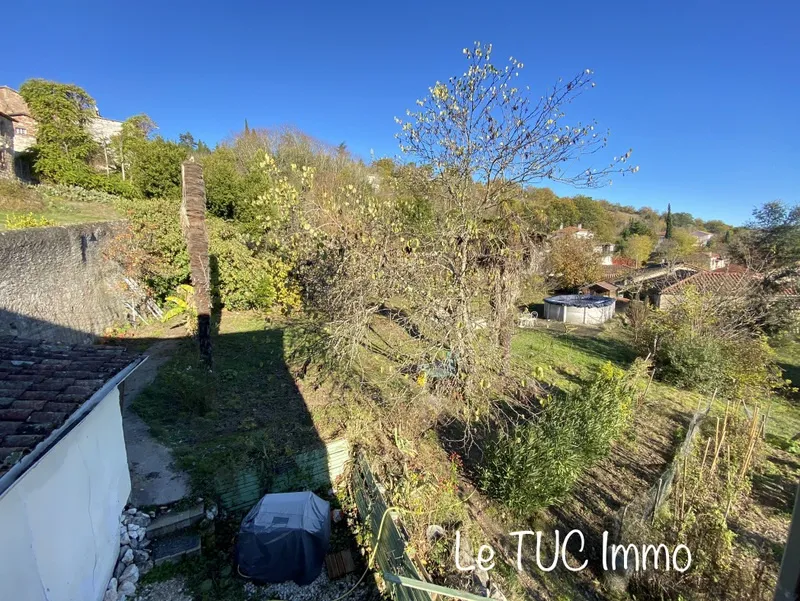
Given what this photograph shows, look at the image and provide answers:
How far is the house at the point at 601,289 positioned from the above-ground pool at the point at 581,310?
5415mm

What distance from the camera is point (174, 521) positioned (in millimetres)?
5367

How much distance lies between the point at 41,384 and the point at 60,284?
805 centimetres

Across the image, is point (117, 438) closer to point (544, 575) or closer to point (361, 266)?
point (361, 266)

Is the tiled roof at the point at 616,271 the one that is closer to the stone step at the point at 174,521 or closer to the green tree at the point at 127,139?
the stone step at the point at 174,521

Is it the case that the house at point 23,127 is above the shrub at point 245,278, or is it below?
above

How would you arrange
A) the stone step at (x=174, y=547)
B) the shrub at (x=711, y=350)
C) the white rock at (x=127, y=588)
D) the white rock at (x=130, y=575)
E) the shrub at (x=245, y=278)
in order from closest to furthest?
1. the white rock at (x=127, y=588)
2. the white rock at (x=130, y=575)
3. the stone step at (x=174, y=547)
4. the shrub at (x=711, y=350)
5. the shrub at (x=245, y=278)

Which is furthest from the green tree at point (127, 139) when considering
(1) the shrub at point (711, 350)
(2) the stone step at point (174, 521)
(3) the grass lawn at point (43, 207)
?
(1) the shrub at point (711, 350)

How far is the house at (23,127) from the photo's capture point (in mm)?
19623

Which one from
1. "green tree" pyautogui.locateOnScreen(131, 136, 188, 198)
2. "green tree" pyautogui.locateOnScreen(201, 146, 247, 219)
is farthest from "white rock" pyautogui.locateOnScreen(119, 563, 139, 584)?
"green tree" pyautogui.locateOnScreen(131, 136, 188, 198)

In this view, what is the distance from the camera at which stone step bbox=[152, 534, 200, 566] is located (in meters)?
5.09

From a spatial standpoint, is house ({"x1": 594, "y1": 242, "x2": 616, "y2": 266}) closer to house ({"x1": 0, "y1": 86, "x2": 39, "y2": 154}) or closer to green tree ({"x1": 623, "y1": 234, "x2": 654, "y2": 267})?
green tree ({"x1": 623, "y1": 234, "x2": 654, "y2": 267})

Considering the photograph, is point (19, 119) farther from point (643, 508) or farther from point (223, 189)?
point (643, 508)

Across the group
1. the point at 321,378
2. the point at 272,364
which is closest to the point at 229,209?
the point at 272,364

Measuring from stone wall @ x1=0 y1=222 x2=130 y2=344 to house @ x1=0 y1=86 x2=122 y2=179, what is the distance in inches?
487
